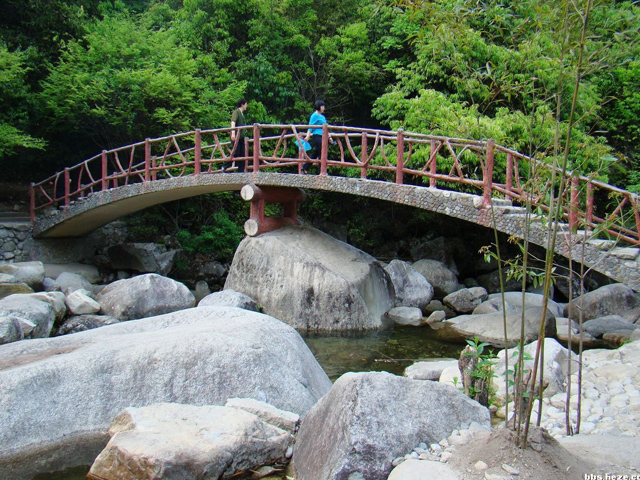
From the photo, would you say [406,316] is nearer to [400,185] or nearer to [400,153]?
[400,185]

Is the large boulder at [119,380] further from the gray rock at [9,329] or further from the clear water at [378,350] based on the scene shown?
the clear water at [378,350]

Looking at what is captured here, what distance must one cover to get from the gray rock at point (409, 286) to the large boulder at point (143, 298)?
14.6 feet

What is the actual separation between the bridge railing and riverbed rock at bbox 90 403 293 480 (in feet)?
9.00

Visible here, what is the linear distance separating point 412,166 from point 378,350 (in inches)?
239

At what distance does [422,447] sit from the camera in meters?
4.10

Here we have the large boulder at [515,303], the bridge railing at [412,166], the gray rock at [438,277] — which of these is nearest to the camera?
the bridge railing at [412,166]

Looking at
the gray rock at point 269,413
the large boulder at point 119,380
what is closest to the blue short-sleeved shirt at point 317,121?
the large boulder at point 119,380

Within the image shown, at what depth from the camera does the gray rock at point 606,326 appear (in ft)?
31.5

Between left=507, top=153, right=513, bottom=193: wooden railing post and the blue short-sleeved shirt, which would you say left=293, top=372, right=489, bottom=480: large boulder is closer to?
left=507, top=153, right=513, bottom=193: wooden railing post

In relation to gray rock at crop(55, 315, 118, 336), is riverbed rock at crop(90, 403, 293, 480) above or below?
below

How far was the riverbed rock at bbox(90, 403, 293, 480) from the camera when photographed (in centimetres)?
405

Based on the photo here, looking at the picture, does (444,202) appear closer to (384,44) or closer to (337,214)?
(384,44)

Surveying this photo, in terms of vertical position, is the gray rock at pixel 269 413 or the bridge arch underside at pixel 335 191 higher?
the bridge arch underside at pixel 335 191

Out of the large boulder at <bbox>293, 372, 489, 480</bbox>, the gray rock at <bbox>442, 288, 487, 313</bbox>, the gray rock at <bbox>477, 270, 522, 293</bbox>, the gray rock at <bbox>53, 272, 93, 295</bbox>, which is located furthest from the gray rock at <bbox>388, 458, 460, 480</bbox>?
the gray rock at <bbox>477, 270, 522, 293</bbox>
